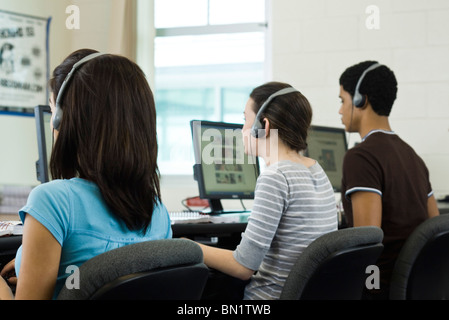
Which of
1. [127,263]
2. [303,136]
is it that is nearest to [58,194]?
[127,263]

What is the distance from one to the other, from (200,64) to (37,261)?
9.57 ft

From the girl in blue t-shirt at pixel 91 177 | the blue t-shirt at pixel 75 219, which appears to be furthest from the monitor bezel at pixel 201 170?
the blue t-shirt at pixel 75 219

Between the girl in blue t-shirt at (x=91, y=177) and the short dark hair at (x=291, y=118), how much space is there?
0.50 m

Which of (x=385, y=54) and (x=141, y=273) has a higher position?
(x=385, y=54)

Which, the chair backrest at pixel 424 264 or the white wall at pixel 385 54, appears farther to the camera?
the white wall at pixel 385 54

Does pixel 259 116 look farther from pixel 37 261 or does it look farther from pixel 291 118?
pixel 37 261

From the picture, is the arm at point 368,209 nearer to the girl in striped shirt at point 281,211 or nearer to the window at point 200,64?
the girl in striped shirt at point 281,211

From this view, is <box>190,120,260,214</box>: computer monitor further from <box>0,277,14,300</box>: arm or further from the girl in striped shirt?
<box>0,277,14,300</box>: arm

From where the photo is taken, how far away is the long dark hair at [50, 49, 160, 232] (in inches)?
37.0

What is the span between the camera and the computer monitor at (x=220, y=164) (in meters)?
2.14

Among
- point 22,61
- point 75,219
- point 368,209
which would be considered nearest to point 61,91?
point 75,219

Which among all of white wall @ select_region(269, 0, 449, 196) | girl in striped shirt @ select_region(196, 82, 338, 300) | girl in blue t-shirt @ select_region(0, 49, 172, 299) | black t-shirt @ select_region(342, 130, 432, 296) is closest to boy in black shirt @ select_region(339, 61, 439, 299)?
black t-shirt @ select_region(342, 130, 432, 296)

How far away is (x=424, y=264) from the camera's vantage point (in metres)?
1.36
